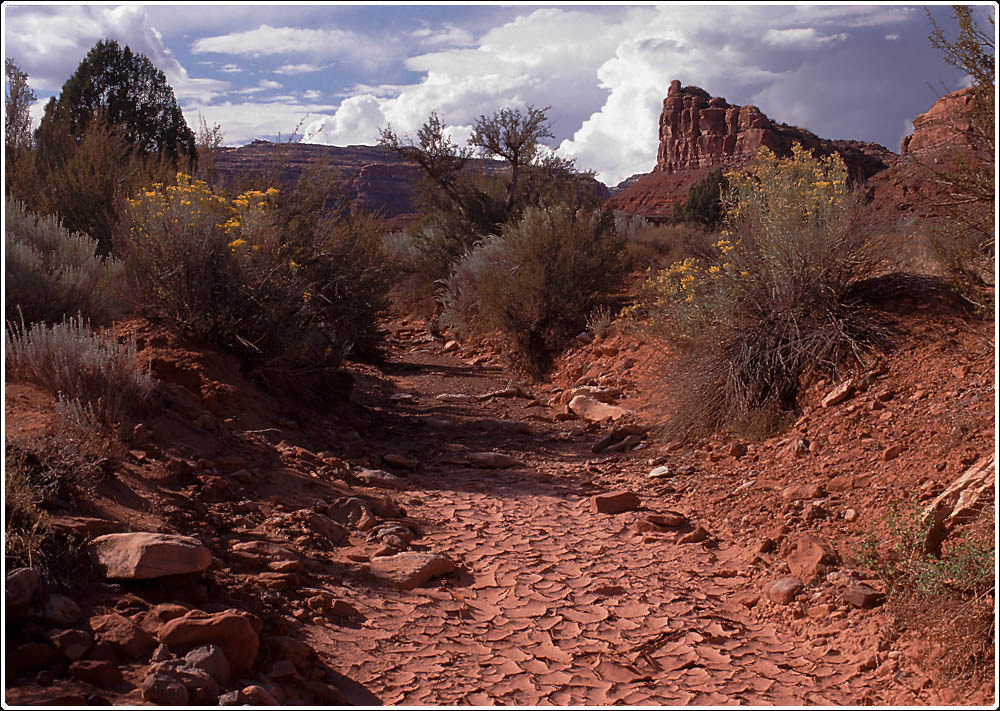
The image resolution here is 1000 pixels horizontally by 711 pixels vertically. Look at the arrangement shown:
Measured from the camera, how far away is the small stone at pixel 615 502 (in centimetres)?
567

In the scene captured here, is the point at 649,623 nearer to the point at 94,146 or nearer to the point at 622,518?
the point at 622,518

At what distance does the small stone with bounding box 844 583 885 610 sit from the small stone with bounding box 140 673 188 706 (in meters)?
3.11

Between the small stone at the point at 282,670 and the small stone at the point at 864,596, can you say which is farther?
the small stone at the point at 864,596

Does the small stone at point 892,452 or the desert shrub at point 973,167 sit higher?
the desert shrub at point 973,167

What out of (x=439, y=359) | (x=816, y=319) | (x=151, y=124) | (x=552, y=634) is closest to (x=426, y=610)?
(x=552, y=634)

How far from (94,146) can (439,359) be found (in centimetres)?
676

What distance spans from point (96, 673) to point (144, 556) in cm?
65

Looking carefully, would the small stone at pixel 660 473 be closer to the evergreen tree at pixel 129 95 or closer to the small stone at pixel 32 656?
the small stone at pixel 32 656

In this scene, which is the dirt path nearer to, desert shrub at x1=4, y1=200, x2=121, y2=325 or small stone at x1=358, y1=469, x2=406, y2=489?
small stone at x1=358, y1=469, x2=406, y2=489

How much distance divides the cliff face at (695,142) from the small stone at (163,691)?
4047 centimetres

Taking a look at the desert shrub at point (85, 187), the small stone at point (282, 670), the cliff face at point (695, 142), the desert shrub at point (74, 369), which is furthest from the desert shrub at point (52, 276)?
the cliff face at point (695, 142)

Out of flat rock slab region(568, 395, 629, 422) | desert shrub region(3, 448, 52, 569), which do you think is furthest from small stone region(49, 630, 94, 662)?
flat rock slab region(568, 395, 629, 422)

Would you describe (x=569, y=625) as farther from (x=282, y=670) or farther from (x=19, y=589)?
(x=19, y=589)

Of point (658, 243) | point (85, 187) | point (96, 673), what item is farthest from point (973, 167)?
point (658, 243)
